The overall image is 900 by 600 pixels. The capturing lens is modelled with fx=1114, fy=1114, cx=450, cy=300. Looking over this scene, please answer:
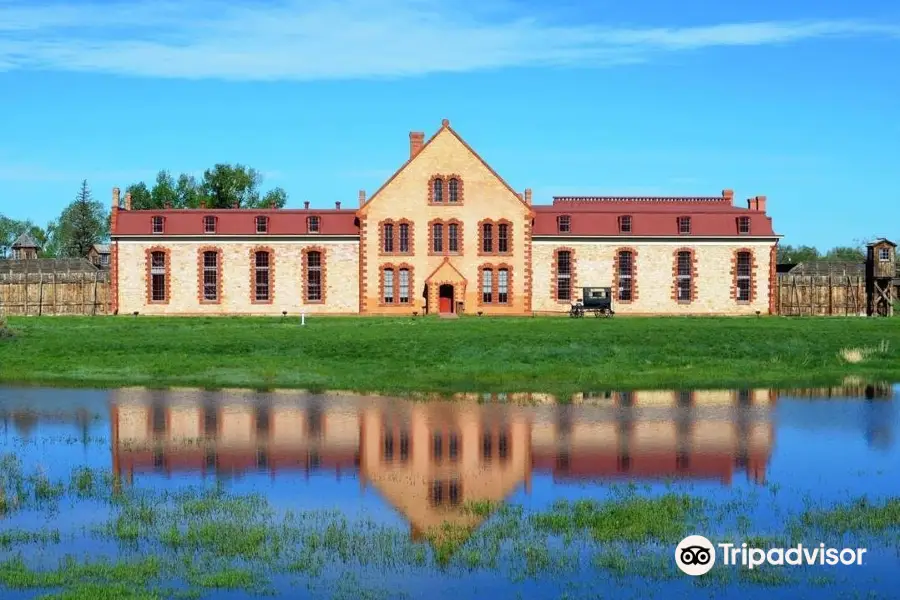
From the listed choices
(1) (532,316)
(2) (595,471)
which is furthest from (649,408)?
(1) (532,316)

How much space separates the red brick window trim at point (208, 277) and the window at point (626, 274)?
23.7m

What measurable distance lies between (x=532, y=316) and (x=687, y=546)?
47876 millimetres

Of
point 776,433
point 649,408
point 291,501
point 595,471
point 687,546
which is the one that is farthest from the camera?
point 649,408

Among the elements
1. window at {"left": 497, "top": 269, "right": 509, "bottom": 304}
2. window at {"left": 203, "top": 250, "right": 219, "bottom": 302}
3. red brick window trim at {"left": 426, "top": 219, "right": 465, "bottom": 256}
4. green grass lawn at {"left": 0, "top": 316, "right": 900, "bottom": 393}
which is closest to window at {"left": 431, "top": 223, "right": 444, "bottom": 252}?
red brick window trim at {"left": 426, "top": 219, "right": 465, "bottom": 256}

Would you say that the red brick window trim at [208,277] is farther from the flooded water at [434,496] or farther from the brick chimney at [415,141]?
the flooded water at [434,496]

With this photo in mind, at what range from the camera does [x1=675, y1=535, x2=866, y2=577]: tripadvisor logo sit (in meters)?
13.8

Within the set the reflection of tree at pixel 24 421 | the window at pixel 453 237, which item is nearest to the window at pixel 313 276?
the window at pixel 453 237

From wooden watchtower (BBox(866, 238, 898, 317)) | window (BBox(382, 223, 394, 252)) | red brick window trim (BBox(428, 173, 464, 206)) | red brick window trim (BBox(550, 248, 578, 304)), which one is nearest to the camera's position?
red brick window trim (BBox(428, 173, 464, 206))

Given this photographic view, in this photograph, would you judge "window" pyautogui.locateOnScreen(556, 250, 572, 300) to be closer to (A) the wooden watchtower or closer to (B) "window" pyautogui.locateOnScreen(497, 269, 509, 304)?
(B) "window" pyautogui.locateOnScreen(497, 269, 509, 304)

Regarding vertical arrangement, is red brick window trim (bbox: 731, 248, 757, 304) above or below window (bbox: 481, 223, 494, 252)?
below

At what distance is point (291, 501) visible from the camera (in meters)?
17.5

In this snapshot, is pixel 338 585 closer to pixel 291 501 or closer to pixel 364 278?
pixel 291 501

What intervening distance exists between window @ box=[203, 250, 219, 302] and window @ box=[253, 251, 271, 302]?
7.29 feet

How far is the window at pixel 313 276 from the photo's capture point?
214 feet
